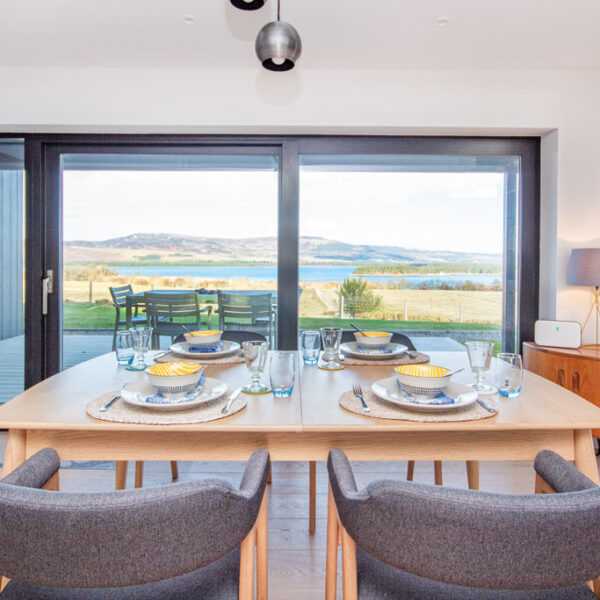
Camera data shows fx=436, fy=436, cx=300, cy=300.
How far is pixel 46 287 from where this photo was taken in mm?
3084

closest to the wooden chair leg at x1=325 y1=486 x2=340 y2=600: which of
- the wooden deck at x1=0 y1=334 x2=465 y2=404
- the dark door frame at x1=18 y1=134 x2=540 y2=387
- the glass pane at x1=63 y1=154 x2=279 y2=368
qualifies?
the dark door frame at x1=18 y1=134 x2=540 y2=387

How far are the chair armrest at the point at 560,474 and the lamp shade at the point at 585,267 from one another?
1850 mm

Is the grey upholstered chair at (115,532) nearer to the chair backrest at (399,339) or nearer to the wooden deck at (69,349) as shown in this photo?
the chair backrest at (399,339)

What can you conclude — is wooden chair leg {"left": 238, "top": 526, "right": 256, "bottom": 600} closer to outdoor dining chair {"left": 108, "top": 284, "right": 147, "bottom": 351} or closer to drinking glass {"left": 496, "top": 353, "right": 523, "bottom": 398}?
drinking glass {"left": 496, "top": 353, "right": 523, "bottom": 398}

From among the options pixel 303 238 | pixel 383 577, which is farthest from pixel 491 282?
pixel 383 577

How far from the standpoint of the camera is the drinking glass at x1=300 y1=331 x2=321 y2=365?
181 cm

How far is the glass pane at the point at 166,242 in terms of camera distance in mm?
3129

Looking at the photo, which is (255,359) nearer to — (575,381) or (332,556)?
(332,556)

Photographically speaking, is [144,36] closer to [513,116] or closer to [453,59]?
[453,59]

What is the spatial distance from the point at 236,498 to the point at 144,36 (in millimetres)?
2591

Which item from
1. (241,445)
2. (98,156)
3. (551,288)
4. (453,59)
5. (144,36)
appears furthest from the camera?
(98,156)

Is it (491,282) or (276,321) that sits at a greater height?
(491,282)

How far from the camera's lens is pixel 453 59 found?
271cm

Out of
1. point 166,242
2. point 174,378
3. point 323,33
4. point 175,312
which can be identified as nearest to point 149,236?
point 166,242
